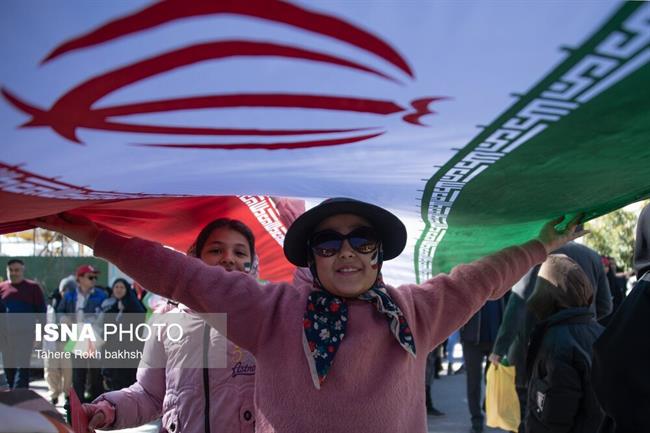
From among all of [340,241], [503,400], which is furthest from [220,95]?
[503,400]

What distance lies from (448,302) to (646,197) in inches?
37.2

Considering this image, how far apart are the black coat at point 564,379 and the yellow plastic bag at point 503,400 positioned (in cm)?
164

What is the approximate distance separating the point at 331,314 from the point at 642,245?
1036 mm

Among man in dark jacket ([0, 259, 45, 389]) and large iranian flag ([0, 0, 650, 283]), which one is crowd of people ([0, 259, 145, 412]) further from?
large iranian flag ([0, 0, 650, 283])

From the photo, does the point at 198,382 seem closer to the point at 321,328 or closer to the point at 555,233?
the point at 321,328

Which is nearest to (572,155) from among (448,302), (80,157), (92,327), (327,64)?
(448,302)

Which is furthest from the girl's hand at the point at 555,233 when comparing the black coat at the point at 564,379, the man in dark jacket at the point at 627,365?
the black coat at the point at 564,379

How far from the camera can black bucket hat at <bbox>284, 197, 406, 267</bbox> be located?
7.47 ft

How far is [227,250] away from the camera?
2.84 meters

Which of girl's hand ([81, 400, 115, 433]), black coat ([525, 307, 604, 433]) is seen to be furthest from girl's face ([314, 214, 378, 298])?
black coat ([525, 307, 604, 433])

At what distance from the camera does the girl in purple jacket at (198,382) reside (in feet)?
8.42

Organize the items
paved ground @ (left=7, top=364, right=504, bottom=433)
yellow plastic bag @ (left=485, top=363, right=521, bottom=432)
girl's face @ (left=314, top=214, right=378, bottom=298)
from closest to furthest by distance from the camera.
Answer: girl's face @ (left=314, top=214, right=378, bottom=298) → yellow plastic bag @ (left=485, top=363, right=521, bottom=432) → paved ground @ (left=7, top=364, right=504, bottom=433)

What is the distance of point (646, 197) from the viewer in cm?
268

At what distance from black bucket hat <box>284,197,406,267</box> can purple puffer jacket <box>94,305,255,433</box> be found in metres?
0.50
